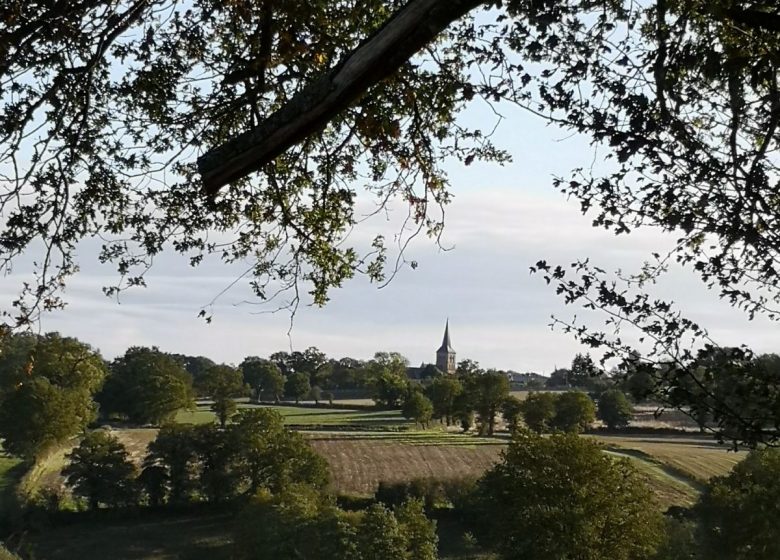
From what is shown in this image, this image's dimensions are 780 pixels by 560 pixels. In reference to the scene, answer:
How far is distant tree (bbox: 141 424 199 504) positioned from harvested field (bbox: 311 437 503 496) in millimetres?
9385

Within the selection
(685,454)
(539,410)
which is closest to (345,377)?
(539,410)

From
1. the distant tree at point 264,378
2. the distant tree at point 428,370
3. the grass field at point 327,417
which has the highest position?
the distant tree at point 428,370

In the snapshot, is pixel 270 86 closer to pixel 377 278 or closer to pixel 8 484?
pixel 377 278

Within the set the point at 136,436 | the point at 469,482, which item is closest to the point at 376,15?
the point at 469,482

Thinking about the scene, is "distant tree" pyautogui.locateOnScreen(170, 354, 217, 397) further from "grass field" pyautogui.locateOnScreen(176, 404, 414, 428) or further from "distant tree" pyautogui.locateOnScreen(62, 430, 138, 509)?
"distant tree" pyautogui.locateOnScreen(62, 430, 138, 509)

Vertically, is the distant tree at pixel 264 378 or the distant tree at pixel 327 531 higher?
the distant tree at pixel 264 378

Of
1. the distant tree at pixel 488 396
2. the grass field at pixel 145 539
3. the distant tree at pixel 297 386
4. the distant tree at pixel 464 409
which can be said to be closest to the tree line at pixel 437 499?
the grass field at pixel 145 539

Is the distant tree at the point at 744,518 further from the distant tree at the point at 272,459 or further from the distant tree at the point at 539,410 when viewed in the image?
the distant tree at the point at 539,410

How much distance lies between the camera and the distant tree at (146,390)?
68438mm

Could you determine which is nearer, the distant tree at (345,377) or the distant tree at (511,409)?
the distant tree at (511,409)

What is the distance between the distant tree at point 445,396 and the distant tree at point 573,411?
13.9 meters

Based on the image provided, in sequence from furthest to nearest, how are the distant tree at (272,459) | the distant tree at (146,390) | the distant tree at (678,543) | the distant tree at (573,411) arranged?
the distant tree at (146,390)
the distant tree at (573,411)
the distant tree at (272,459)
the distant tree at (678,543)

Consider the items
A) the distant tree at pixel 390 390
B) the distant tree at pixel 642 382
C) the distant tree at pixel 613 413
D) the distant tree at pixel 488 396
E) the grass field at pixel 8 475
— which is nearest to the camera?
the distant tree at pixel 642 382

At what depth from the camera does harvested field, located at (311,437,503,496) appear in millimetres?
50094
